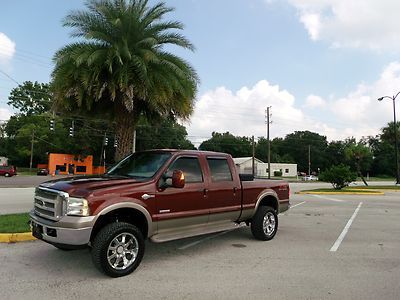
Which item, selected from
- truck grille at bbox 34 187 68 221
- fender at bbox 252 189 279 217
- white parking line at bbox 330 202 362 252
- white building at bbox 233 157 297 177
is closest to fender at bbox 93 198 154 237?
truck grille at bbox 34 187 68 221

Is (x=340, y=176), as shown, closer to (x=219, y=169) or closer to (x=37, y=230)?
(x=219, y=169)

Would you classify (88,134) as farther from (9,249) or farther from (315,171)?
(315,171)

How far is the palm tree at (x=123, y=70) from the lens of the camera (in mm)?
11695

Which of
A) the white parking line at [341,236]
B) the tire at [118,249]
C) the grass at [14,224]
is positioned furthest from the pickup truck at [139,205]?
the grass at [14,224]

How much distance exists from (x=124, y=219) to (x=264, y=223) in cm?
360

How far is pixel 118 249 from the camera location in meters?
6.08

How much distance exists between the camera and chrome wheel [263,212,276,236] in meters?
8.98

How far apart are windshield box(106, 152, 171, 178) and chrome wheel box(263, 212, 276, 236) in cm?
307

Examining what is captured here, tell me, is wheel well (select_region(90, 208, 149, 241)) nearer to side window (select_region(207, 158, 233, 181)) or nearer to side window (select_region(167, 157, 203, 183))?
side window (select_region(167, 157, 203, 183))

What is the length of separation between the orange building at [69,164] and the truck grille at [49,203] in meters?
65.8

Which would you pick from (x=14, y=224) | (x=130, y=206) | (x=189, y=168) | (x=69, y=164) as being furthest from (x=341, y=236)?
(x=69, y=164)

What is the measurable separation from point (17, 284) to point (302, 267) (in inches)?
175

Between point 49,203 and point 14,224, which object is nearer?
point 49,203

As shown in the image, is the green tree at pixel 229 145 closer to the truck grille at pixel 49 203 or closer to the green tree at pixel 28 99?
the green tree at pixel 28 99
